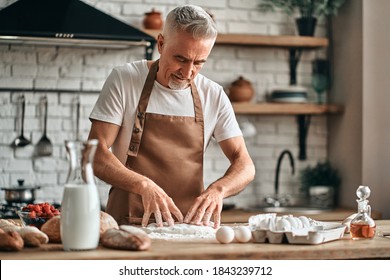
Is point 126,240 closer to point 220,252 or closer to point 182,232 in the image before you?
point 220,252

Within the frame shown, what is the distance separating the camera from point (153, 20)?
5.16 meters

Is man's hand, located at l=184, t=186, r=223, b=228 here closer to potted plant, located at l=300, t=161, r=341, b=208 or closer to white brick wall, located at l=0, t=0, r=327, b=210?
white brick wall, located at l=0, t=0, r=327, b=210

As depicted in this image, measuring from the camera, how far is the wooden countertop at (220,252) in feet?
7.01

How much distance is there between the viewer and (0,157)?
5113 millimetres

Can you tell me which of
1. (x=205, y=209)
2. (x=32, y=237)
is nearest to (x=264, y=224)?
(x=205, y=209)

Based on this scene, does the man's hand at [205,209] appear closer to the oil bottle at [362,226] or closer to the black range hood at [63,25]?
the oil bottle at [362,226]

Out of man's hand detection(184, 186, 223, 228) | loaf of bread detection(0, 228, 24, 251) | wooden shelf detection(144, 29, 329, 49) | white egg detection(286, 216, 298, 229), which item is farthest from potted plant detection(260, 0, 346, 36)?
loaf of bread detection(0, 228, 24, 251)

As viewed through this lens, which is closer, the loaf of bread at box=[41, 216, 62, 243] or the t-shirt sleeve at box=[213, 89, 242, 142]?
the loaf of bread at box=[41, 216, 62, 243]

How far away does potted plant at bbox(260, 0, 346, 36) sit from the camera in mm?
5449

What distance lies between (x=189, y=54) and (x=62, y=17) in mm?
1980

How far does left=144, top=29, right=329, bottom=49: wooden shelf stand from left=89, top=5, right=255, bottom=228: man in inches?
72.9
